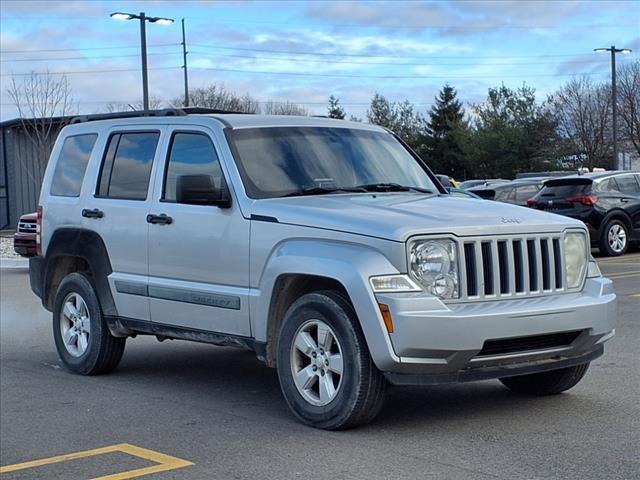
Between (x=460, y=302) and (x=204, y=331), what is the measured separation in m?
2.15

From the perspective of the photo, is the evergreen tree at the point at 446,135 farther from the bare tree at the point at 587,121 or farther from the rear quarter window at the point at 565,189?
the rear quarter window at the point at 565,189

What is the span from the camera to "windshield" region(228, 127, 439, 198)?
725cm

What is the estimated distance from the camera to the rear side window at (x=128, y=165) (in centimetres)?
815

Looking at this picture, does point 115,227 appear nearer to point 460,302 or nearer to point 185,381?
point 185,381

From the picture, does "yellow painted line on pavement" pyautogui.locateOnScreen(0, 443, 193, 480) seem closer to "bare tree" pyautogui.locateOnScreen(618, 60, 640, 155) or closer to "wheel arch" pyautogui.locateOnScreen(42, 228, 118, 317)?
"wheel arch" pyautogui.locateOnScreen(42, 228, 118, 317)

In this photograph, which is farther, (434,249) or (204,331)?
(204,331)

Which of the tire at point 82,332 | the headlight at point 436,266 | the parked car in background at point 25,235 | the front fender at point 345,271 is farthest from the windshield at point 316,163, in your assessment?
the parked car in background at point 25,235

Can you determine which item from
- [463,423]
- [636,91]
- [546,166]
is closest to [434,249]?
[463,423]

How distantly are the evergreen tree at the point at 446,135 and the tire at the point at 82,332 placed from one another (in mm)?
61544

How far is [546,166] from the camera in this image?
60.0 meters

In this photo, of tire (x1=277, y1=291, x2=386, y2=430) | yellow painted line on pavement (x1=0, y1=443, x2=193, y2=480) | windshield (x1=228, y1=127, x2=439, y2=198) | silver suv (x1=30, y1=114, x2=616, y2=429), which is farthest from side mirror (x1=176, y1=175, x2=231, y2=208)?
yellow painted line on pavement (x1=0, y1=443, x2=193, y2=480)

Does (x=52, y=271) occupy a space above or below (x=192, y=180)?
below

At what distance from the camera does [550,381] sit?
717 cm

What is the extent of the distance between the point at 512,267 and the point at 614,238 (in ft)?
46.0
